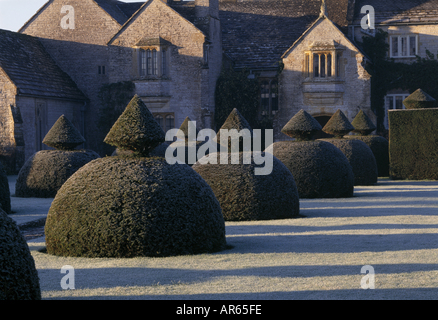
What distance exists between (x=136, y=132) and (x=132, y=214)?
1412mm

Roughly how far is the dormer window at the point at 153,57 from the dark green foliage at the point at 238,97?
3.49 m

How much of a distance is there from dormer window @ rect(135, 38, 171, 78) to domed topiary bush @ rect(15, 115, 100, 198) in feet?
52.1

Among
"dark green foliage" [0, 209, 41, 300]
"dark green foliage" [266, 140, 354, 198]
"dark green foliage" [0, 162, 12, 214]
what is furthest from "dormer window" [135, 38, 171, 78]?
"dark green foliage" [0, 209, 41, 300]

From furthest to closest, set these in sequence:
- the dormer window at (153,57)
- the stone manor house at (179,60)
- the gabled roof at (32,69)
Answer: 1. the dormer window at (153,57)
2. the stone manor house at (179,60)
3. the gabled roof at (32,69)

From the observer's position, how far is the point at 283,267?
712 centimetres

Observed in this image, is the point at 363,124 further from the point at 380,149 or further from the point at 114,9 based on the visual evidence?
the point at 114,9

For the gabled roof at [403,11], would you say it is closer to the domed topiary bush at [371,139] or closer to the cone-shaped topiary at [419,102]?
the cone-shaped topiary at [419,102]

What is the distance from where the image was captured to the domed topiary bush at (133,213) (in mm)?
7645

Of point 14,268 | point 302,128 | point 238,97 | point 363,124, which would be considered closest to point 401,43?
point 238,97

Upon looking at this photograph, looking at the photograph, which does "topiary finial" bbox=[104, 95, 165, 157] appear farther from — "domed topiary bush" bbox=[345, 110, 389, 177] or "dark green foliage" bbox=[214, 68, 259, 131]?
"dark green foliage" bbox=[214, 68, 259, 131]

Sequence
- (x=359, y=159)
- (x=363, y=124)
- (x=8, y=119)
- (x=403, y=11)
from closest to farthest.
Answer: (x=359, y=159) → (x=363, y=124) → (x=8, y=119) → (x=403, y=11)

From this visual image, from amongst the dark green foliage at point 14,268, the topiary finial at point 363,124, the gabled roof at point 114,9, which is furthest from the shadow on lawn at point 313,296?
the gabled roof at point 114,9

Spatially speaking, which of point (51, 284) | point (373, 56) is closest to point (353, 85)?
point (373, 56)
